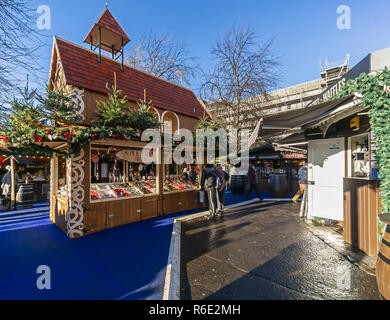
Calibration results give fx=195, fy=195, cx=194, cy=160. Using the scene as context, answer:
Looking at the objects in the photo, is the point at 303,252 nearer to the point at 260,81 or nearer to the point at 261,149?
the point at 261,149

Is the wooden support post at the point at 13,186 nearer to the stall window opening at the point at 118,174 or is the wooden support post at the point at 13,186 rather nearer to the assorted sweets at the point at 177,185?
the stall window opening at the point at 118,174

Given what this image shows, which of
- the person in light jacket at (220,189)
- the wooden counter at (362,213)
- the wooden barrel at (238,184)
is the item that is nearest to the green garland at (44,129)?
the person in light jacket at (220,189)

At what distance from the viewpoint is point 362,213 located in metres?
4.18

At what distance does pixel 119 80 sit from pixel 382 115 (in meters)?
8.77

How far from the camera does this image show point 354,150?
17.7 feet

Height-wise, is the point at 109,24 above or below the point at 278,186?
above

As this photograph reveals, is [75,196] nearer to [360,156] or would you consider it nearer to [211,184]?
[211,184]

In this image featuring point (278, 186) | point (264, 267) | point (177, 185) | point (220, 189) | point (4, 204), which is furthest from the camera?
point (278, 186)

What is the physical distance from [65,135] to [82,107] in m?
2.42

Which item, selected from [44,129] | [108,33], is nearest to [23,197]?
[44,129]

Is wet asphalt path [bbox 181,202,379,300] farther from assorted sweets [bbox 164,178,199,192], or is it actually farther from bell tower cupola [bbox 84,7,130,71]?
bell tower cupola [bbox 84,7,130,71]

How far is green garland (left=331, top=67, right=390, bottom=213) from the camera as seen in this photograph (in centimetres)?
342

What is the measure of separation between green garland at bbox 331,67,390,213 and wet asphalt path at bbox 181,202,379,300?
1494mm

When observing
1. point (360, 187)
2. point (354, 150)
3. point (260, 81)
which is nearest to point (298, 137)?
point (354, 150)
